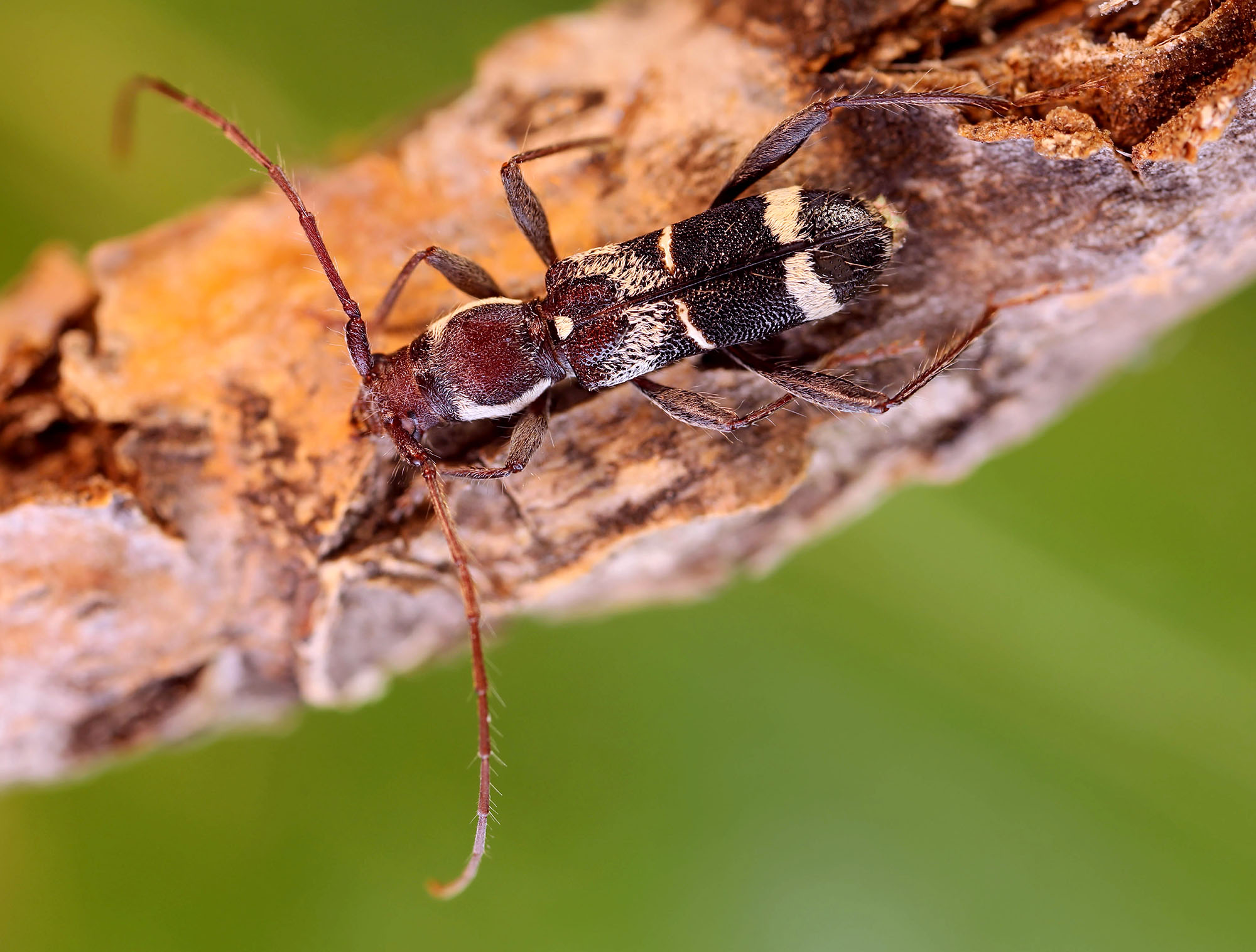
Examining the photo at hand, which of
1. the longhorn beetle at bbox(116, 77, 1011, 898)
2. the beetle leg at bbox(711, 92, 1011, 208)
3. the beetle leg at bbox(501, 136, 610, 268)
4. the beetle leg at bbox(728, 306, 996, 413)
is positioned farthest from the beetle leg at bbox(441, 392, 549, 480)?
the beetle leg at bbox(711, 92, 1011, 208)

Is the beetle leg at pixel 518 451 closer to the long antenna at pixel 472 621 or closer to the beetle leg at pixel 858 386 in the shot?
the long antenna at pixel 472 621

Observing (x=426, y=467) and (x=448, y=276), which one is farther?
(x=448, y=276)

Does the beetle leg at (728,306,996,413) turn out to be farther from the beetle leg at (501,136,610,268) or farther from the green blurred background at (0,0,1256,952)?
the green blurred background at (0,0,1256,952)

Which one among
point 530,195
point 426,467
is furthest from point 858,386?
point 426,467

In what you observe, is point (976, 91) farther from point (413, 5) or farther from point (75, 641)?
point (75, 641)

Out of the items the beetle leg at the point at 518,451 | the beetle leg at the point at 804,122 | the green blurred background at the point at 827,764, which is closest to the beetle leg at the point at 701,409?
the beetle leg at the point at 518,451

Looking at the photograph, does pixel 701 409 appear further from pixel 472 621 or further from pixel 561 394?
pixel 472 621
